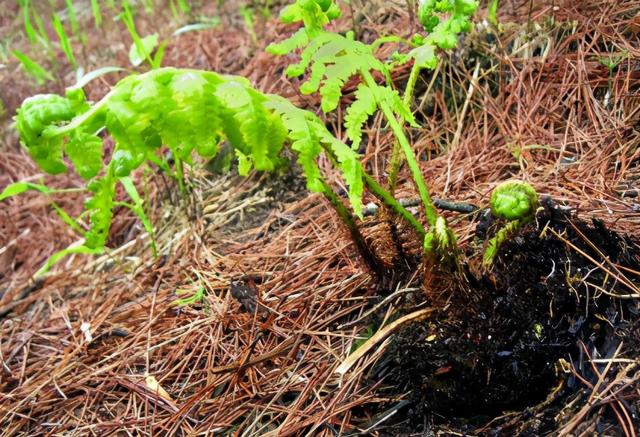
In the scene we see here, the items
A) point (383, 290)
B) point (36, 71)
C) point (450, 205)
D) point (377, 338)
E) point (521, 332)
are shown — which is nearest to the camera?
point (521, 332)

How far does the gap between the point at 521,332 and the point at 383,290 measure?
0.42 meters

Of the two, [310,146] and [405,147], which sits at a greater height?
[310,146]

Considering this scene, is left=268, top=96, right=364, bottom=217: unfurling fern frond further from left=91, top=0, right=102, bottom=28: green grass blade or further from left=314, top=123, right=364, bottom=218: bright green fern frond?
left=91, top=0, right=102, bottom=28: green grass blade

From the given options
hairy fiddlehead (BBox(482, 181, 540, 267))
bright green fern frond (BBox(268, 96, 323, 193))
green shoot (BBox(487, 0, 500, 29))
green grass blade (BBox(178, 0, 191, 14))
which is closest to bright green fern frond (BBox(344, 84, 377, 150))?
bright green fern frond (BBox(268, 96, 323, 193))

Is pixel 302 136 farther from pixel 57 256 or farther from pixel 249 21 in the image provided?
pixel 249 21

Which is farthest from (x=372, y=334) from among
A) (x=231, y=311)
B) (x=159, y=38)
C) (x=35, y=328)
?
(x=159, y=38)

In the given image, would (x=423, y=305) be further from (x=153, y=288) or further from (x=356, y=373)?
(x=153, y=288)

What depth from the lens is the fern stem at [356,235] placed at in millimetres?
1457

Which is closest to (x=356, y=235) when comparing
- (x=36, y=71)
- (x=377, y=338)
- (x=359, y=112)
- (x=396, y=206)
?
(x=396, y=206)

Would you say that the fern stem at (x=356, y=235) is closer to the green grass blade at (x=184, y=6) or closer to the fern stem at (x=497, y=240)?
the fern stem at (x=497, y=240)

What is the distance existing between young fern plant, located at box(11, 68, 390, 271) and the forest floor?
48 centimetres

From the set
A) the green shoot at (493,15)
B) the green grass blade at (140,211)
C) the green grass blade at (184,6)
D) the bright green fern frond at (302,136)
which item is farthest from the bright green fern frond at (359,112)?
the green grass blade at (184,6)

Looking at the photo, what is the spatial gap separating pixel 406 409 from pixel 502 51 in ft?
5.22

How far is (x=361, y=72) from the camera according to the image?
1385mm
